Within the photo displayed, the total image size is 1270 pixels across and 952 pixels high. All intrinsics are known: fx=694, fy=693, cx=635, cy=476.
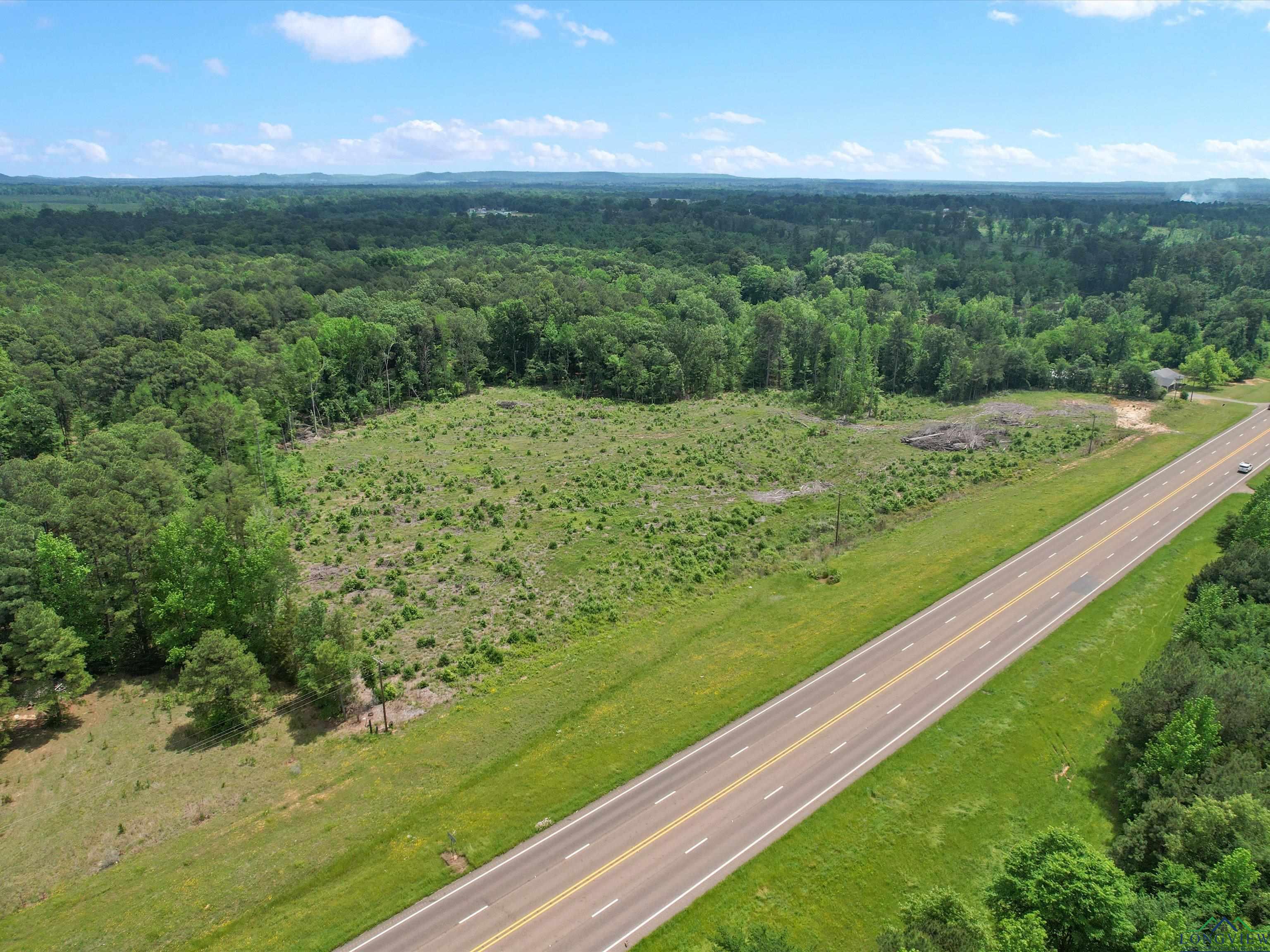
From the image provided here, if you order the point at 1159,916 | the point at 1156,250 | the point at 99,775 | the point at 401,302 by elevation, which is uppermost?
the point at 1156,250

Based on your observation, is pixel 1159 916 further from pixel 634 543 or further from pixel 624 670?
pixel 634 543

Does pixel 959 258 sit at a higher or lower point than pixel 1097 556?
higher

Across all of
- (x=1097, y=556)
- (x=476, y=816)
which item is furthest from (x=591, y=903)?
(x=1097, y=556)

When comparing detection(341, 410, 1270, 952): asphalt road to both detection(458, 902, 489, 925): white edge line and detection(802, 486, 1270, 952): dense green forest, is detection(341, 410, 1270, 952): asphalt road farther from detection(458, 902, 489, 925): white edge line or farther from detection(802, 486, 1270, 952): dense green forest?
detection(802, 486, 1270, 952): dense green forest

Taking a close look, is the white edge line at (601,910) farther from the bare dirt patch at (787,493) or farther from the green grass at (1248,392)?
the green grass at (1248,392)

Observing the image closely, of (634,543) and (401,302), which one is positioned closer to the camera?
(634,543)

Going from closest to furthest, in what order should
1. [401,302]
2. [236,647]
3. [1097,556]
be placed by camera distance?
[236,647] < [1097,556] < [401,302]

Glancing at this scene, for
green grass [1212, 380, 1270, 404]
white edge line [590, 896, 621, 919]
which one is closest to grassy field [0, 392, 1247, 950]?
white edge line [590, 896, 621, 919]

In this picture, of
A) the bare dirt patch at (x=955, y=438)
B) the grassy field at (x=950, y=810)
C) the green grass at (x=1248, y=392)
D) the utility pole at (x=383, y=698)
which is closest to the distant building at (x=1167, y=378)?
the green grass at (x=1248, y=392)
